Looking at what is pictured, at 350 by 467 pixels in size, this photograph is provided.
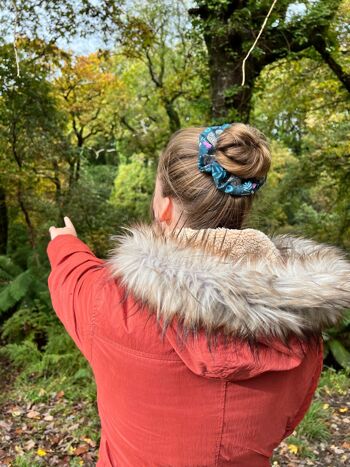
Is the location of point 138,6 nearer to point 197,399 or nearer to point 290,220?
point 290,220

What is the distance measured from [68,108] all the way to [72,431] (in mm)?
9707

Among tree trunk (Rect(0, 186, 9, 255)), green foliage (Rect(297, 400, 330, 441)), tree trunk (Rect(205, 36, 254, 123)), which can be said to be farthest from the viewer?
tree trunk (Rect(0, 186, 9, 255))

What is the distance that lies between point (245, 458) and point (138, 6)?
1040 centimetres

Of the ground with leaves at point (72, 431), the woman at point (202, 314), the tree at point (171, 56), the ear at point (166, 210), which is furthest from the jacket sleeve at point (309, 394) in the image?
the tree at point (171, 56)

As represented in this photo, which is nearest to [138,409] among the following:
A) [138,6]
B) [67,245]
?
[67,245]

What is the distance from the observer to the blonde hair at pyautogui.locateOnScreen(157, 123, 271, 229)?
1.12 metres

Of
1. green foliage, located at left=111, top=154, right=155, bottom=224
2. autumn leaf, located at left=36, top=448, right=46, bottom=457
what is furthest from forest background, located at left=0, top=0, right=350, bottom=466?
green foliage, located at left=111, top=154, right=155, bottom=224

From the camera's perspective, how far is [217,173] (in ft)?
3.57

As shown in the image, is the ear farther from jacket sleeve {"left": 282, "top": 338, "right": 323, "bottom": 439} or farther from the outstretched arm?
jacket sleeve {"left": 282, "top": 338, "right": 323, "bottom": 439}

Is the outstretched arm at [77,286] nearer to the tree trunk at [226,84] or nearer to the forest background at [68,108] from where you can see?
the forest background at [68,108]

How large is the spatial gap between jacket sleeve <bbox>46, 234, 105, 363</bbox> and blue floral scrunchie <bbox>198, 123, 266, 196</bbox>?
1.20 ft

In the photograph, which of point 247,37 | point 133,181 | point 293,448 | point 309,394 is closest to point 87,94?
point 133,181

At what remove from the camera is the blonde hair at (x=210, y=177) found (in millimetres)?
1117

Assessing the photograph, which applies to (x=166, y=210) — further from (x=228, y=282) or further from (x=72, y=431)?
(x=72, y=431)
